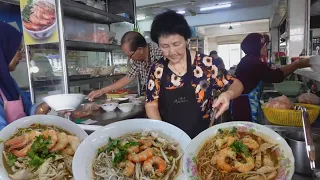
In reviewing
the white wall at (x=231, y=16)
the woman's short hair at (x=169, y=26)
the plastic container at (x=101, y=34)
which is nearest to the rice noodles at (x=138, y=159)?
the woman's short hair at (x=169, y=26)

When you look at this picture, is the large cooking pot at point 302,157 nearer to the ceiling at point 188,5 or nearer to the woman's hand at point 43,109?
the woman's hand at point 43,109

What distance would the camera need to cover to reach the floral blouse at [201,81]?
1.60m

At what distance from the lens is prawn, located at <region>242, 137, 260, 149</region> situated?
0.88m

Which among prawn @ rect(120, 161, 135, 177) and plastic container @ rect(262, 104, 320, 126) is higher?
plastic container @ rect(262, 104, 320, 126)

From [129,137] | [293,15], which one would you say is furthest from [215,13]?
[129,137]

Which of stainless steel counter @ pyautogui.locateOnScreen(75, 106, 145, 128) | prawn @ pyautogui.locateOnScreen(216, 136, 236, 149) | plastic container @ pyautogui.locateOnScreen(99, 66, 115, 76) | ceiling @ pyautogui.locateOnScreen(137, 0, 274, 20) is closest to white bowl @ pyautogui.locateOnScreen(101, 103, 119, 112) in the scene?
stainless steel counter @ pyautogui.locateOnScreen(75, 106, 145, 128)

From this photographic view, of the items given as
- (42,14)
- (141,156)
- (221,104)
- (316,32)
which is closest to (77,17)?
(42,14)

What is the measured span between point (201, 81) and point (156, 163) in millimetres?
805

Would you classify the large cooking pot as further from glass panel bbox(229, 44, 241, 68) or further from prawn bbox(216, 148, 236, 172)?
glass panel bbox(229, 44, 241, 68)

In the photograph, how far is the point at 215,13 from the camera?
972 cm

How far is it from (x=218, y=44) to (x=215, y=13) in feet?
23.3

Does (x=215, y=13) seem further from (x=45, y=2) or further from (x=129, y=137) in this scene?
(x=129, y=137)

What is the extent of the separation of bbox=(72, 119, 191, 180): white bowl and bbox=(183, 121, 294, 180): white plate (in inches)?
2.2

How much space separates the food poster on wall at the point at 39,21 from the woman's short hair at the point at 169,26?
4.06 feet
